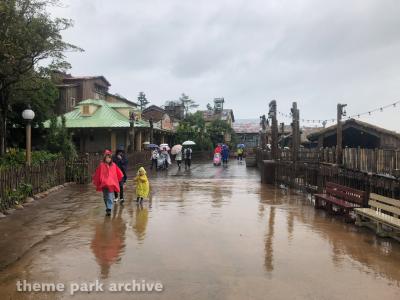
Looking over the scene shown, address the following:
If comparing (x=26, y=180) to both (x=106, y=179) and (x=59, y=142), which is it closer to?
(x=106, y=179)

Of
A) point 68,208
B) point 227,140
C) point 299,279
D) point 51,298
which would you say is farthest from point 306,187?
point 227,140

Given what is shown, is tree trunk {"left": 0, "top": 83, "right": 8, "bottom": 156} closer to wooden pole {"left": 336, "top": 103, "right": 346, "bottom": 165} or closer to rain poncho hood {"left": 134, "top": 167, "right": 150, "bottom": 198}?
rain poncho hood {"left": 134, "top": 167, "right": 150, "bottom": 198}

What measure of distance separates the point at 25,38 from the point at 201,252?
10.4 m

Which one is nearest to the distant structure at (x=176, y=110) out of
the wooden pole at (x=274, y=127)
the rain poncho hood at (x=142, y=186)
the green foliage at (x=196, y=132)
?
the green foliage at (x=196, y=132)

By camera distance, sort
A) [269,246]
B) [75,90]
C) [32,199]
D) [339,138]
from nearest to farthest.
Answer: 1. [269,246]
2. [32,199]
3. [339,138]
4. [75,90]

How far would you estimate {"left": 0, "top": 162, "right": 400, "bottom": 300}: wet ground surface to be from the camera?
588 cm

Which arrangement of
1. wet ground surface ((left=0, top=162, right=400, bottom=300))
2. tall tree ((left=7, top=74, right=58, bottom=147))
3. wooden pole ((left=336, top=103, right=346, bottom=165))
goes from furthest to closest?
tall tree ((left=7, top=74, right=58, bottom=147))
wooden pole ((left=336, top=103, right=346, bottom=165))
wet ground surface ((left=0, top=162, right=400, bottom=300))

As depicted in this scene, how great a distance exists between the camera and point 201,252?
766 centimetres

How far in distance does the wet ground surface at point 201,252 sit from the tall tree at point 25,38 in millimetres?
4896

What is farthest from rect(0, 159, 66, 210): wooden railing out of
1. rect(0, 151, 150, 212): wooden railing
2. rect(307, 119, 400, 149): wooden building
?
rect(307, 119, 400, 149): wooden building

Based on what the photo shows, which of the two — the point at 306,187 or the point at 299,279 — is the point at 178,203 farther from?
the point at 299,279

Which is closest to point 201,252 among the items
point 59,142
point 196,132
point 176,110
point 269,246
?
point 269,246

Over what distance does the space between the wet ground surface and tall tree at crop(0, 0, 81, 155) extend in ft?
16.1

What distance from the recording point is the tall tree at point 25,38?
13844mm
